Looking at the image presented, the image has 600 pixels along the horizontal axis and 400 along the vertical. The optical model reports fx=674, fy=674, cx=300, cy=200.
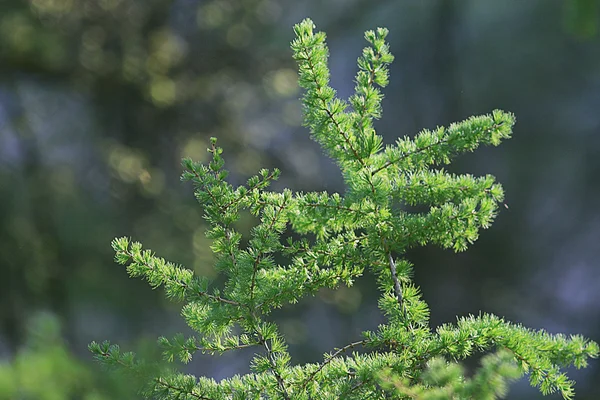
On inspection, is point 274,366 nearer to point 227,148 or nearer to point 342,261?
point 342,261

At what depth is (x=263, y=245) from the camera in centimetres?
76

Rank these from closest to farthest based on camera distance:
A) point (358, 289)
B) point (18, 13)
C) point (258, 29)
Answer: point (18, 13) < point (358, 289) < point (258, 29)

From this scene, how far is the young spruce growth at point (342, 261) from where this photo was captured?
72cm

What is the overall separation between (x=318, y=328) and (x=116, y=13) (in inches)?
62.8

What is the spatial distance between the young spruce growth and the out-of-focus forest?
1920 millimetres

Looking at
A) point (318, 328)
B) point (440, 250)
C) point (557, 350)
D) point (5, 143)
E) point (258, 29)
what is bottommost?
point (557, 350)

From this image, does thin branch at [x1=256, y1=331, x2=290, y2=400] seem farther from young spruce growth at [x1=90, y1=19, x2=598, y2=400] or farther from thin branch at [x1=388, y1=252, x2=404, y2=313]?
thin branch at [x1=388, y1=252, x2=404, y2=313]

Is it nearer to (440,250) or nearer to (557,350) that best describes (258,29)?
(440,250)

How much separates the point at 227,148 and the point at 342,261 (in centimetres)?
218

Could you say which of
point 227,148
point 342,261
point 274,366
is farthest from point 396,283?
point 227,148

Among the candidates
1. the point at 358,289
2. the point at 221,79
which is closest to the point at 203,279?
the point at 358,289

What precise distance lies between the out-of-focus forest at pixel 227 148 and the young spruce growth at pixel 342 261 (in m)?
1.92

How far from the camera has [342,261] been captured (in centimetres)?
81

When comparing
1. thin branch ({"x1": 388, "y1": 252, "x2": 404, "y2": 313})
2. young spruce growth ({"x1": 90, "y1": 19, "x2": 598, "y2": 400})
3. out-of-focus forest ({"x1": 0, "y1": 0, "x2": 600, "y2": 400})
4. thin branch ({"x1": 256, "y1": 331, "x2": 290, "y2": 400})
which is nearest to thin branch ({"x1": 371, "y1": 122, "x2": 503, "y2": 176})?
young spruce growth ({"x1": 90, "y1": 19, "x2": 598, "y2": 400})
